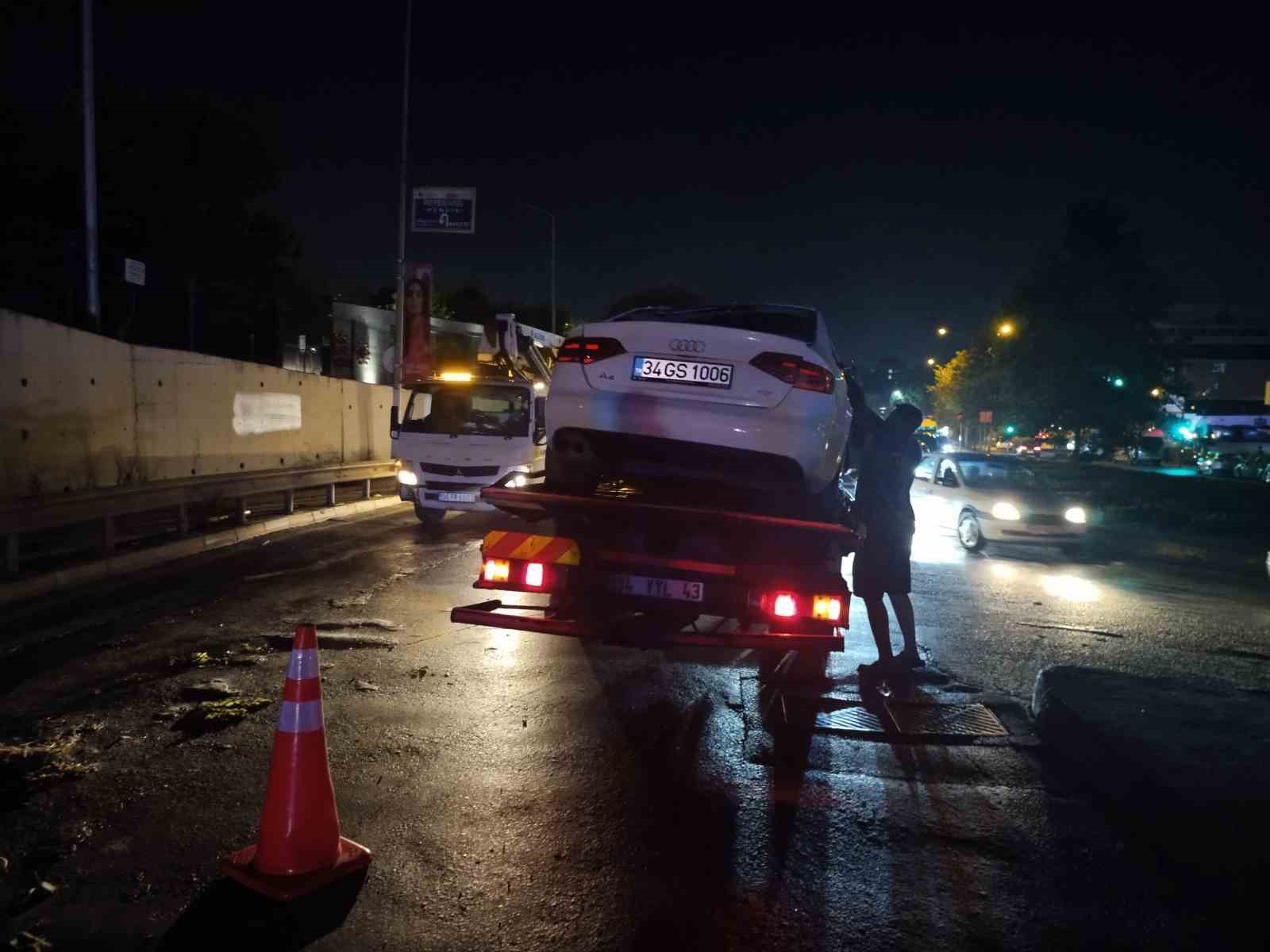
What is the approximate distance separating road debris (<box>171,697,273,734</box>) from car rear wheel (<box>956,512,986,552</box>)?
12.3 meters

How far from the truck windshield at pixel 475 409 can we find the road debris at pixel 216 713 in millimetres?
8970

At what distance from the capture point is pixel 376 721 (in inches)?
208

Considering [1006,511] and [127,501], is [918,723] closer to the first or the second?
[127,501]

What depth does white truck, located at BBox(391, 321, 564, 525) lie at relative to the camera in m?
13.9

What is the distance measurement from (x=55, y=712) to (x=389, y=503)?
1356 centimetres

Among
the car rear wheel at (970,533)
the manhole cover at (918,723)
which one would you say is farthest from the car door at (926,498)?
the manhole cover at (918,723)

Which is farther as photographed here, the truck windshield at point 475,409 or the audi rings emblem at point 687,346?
the truck windshield at point 475,409

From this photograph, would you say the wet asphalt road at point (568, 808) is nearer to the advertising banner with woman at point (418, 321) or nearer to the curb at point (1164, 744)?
the curb at point (1164, 744)

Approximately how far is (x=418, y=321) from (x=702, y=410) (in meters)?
22.6

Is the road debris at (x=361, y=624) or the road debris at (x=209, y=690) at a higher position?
the road debris at (x=209, y=690)

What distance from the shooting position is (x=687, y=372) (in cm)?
539

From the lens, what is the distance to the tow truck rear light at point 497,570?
18.2 ft

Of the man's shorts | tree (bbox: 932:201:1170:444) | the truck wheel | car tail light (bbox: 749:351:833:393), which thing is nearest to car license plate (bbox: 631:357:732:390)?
car tail light (bbox: 749:351:833:393)

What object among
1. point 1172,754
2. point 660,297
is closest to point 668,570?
point 1172,754
